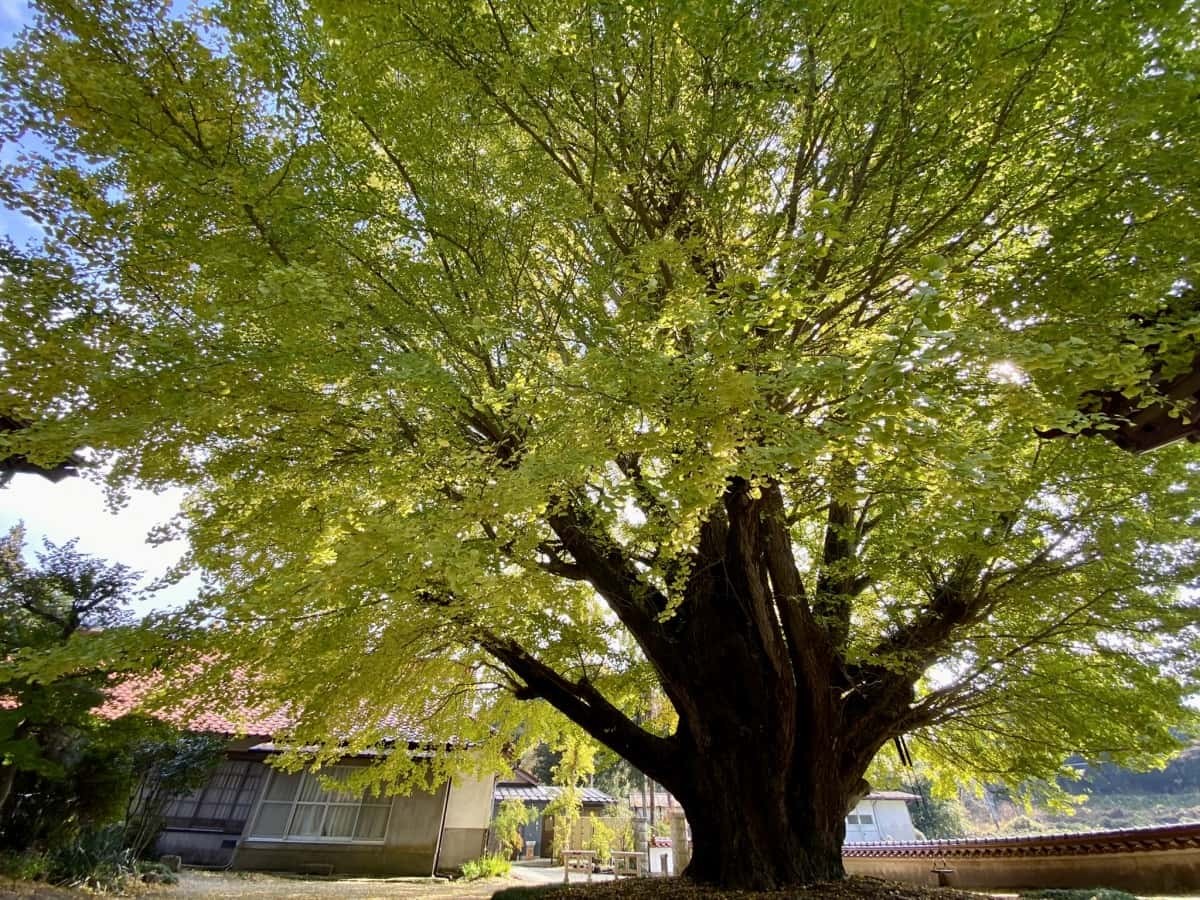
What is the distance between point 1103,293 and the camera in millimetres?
3412

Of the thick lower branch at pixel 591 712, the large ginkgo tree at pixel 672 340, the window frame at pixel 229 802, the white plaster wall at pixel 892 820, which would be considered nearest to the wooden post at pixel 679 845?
the thick lower branch at pixel 591 712

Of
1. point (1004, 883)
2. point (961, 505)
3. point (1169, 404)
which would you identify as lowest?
point (1004, 883)

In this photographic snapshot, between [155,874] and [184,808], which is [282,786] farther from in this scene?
[155,874]

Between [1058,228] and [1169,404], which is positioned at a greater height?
[1058,228]

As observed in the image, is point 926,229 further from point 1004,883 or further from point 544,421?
point 1004,883

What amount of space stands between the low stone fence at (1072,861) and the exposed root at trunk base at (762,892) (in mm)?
6211

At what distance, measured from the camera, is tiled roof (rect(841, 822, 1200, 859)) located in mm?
8305

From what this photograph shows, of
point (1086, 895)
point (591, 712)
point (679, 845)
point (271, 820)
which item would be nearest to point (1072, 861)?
point (1086, 895)

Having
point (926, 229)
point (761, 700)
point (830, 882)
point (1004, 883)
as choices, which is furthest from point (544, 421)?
point (1004, 883)

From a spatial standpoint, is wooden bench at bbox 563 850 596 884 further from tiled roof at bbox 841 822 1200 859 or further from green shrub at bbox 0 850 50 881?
green shrub at bbox 0 850 50 881

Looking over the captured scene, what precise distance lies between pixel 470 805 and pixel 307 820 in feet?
12.1

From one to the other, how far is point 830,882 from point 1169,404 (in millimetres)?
4726

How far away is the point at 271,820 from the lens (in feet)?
37.9

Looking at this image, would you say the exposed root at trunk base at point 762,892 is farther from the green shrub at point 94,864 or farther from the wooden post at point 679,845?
the green shrub at point 94,864
